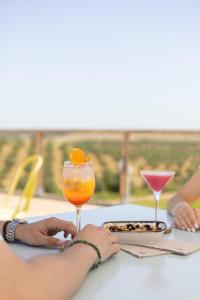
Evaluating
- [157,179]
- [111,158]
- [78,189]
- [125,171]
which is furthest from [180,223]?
[111,158]

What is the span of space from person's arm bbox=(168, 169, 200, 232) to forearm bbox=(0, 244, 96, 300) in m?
0.63

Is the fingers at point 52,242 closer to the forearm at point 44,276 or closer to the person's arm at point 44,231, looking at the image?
the person's arm at point 44,231

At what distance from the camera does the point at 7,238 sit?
1426mm

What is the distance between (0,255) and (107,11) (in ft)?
54.5

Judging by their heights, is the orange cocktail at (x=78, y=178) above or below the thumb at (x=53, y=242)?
above

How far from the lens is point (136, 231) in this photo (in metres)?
1.35

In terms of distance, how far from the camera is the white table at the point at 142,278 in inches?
39.0

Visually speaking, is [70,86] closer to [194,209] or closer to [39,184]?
[39,184]

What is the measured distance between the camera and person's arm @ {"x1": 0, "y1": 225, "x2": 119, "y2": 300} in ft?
2.89

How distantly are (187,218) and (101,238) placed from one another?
539mm

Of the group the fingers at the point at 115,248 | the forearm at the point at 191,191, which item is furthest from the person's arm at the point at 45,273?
the forearm at the point at 191,191

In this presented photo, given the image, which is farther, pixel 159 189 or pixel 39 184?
pixel 39 184

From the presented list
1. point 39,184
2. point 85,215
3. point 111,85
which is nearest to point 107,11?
point 111,85

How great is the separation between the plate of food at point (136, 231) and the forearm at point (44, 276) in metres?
0.29
